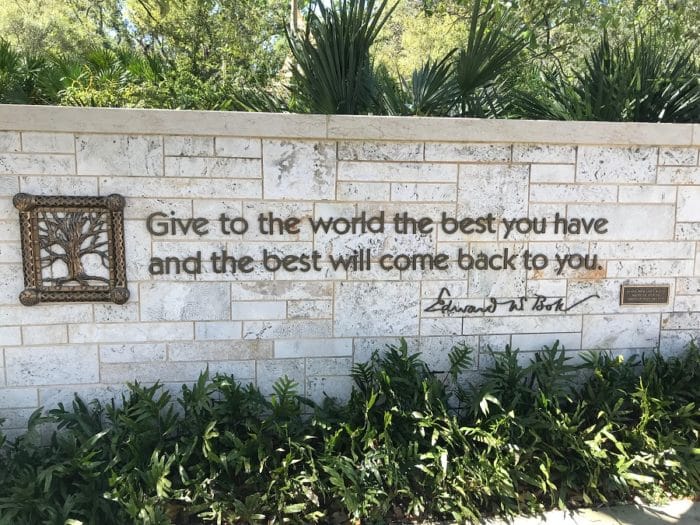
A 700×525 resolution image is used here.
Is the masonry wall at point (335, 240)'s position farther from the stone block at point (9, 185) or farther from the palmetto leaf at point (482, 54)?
the palmetto leaf at point (482, 54)

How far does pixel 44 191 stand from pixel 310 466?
2525mm

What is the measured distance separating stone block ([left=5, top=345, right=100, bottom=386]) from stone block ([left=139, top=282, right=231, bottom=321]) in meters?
0.49

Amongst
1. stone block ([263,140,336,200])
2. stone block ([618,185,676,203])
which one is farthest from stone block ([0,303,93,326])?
stone block ([618,185,676,203])

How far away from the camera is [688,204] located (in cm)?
437

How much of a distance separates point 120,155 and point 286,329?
1.66 m

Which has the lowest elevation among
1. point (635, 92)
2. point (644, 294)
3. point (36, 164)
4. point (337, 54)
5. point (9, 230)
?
point (644, 294)

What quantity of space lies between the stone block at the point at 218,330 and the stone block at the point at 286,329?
6 centimetres

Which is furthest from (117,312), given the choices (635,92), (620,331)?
(635,92)

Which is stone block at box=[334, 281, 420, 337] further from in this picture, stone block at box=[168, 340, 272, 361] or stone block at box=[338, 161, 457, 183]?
stone block at box=[338, 161, 457, 183]

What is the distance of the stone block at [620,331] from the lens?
439 centimetres

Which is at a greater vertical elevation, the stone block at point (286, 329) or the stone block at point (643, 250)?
the stone block at point (643, 250)

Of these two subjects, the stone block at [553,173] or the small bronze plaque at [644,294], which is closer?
the stone block at [553,173]

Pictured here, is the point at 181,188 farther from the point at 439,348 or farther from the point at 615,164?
the point at 615,164
